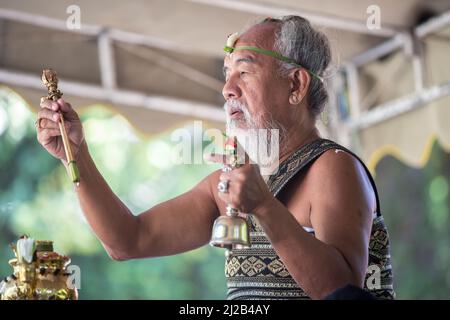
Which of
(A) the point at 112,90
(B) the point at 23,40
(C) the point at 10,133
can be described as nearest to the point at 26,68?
(B) the point at 23,40

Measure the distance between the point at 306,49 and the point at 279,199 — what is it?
0.47 meters

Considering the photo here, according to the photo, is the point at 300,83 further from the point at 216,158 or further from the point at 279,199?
the point at 216,158

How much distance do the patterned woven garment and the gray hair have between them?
0.22 m

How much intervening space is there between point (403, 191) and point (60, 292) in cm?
566

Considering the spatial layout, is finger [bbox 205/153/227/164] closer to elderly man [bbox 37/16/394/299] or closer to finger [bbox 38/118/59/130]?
elderly man [bbox 37/16/394/299]

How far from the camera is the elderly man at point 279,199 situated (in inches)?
65.7

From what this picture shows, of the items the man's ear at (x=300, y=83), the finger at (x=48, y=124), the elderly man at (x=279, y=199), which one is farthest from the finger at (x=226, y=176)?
Answer: the man's ear at (x=300, y=83)

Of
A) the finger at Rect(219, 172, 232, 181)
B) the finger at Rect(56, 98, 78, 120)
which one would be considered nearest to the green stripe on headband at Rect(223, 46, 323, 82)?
the finger at Rect(56, 98, 78, 120)

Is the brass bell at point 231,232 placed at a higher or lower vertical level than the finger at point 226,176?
lower

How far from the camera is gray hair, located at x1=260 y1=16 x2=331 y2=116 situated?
219cm

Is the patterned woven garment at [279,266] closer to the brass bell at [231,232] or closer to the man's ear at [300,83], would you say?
the man's ear at [300,83]

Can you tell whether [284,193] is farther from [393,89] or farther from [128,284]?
[128,284]

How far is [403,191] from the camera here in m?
6.91

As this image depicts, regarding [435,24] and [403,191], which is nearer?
[435,24]
